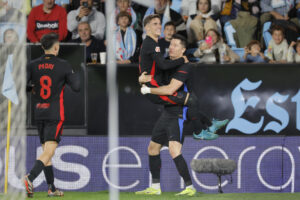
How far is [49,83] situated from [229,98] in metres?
3.52

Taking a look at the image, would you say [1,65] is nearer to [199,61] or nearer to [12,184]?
[12,184]

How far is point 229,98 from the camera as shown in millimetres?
10062

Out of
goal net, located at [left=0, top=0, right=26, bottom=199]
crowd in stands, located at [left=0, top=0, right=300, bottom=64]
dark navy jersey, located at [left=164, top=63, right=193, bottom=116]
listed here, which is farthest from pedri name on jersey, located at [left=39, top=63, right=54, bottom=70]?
crowd in stands, located at [left=0, top=0, right=300, bottom=64]

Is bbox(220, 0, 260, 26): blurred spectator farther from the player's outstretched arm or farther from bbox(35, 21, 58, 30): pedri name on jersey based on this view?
the player's outstretched arm

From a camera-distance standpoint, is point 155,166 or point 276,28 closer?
point 155,166

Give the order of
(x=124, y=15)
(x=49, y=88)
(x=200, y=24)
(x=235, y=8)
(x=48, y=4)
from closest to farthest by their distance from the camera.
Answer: (x=49, y=88)
(x=124, y=15)
(x=48, y=4)
(x=200, y=24)
(x=235, y=8)

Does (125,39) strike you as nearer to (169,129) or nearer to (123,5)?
(123,5)

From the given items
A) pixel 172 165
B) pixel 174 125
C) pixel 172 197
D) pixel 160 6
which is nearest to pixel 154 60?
pixel 174 125

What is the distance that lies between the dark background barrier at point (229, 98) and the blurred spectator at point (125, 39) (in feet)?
2.19

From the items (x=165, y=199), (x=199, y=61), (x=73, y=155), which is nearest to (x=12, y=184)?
(x=73, y=155)

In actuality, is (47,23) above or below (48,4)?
below

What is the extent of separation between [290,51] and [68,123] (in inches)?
158

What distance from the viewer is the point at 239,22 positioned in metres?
11.4

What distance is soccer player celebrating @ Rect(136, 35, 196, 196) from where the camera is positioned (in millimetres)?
7605
